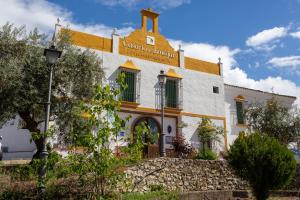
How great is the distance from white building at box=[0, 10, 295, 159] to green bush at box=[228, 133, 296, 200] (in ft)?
28.1

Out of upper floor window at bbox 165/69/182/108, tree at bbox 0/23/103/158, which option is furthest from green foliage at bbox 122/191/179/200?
upper floor window at bbox 165/69/182/108

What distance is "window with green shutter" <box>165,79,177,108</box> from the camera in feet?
72.6

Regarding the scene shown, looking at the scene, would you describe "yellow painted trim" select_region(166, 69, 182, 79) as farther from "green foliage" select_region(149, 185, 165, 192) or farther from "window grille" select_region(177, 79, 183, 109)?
"green foliage" select_region(149, 185, 165, 192)

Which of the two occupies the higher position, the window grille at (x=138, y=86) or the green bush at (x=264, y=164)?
the window grille at (x=138, y=86)

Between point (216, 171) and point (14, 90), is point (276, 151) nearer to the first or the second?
point (216, 171)

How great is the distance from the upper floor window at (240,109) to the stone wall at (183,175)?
Answer: 9200mm

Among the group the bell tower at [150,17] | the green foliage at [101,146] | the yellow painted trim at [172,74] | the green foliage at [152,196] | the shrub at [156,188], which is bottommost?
the green foliage at [152,196]

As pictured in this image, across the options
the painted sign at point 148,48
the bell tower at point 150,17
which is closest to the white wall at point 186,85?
the painted sign at point 148,48

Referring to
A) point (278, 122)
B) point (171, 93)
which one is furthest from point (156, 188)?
point (278, 122)

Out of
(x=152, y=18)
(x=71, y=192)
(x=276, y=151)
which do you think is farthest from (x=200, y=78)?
(x=71, y=192)

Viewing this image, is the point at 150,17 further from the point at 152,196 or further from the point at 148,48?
the point at 152,196

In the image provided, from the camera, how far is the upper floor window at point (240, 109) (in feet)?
83.8

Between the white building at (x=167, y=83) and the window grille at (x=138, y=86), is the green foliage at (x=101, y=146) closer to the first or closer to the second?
the white building at (x=167, y=83)

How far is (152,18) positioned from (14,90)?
41.9ft
